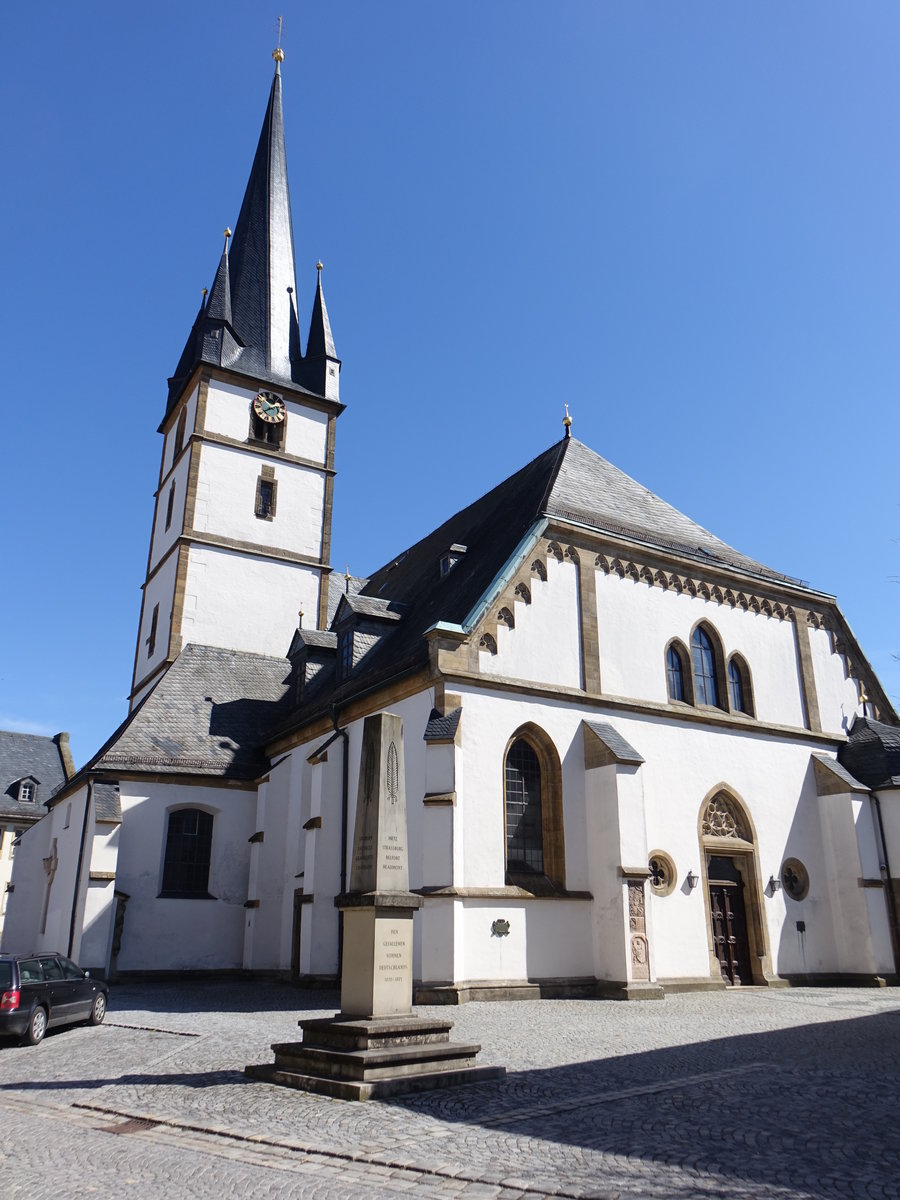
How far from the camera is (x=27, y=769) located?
47625mm

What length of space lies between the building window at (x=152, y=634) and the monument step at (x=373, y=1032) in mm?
24986

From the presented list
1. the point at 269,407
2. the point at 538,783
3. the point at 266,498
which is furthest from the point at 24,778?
the point at 538,783

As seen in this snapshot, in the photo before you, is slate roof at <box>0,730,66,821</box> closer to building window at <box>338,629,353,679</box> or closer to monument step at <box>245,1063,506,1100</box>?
building window at <box>338,629,353,679</box>

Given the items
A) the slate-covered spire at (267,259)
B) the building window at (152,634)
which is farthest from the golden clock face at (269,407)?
the building window at (152,634)

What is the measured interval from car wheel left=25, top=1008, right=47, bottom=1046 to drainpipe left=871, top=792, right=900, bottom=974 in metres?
17.2

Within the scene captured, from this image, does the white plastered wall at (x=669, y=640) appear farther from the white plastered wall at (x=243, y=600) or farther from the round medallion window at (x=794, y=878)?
the white plastered wall at (x=243, y=600)

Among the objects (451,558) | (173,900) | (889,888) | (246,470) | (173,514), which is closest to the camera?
(889,888)

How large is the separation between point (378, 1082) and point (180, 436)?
30214 mm

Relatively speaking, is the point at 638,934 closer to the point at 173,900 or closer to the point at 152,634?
the point at 173,900

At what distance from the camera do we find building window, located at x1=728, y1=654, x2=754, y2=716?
73.0ft

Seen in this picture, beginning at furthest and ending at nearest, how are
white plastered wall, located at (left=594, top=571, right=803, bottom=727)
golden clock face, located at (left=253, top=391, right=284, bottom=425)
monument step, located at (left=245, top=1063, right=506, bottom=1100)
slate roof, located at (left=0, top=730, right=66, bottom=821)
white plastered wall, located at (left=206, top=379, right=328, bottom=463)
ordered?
1. slate roof, located at (left=0, top=730, right=66, bottom=821)
2. golden clock face, located at (left=253, top=391, right=284, bottom=425)
3. white plastered wall, located at (left=206, top=379, right=328, bottom=463)
4. white plastered wall, located at (left=594, top=571, right=803, bottom=727)
5. monument step, located at (left=245, top=1063, right=506, bottom=1100)

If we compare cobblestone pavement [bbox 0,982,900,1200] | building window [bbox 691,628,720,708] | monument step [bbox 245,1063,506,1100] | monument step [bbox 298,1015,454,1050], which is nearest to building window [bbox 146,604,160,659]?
building window [bbox 691,628,720,708]

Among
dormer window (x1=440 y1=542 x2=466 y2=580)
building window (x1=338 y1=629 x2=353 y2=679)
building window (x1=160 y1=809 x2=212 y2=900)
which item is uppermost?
dormer window (x1=440 y1=542 x2=466 y2=580)

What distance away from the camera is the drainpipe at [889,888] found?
2091cm
